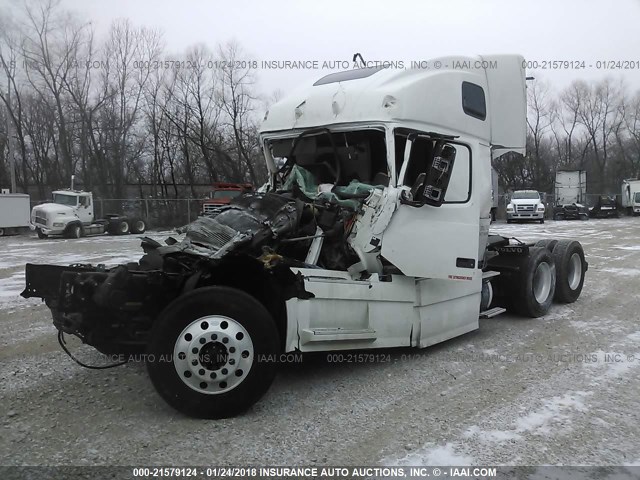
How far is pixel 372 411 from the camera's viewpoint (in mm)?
4051

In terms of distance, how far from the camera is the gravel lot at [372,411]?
339 centimetres

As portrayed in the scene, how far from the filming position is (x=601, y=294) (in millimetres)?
8781

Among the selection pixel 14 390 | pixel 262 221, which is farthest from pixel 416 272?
pixel 14 390

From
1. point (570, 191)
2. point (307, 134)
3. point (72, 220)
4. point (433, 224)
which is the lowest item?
point (72, 220)

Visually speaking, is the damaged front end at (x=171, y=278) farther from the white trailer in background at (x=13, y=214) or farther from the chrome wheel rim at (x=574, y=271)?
the white trailer in background at (x=13, y=214)

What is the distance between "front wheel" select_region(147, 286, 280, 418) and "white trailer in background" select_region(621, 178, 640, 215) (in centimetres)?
4372

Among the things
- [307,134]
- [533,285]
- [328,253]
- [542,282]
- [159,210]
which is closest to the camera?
[328,253]

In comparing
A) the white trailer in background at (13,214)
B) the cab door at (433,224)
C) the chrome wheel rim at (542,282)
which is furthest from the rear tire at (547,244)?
the white trailer in background at (13,214)

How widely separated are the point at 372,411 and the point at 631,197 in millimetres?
43538

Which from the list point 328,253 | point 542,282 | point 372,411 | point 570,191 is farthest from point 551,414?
point 570,191

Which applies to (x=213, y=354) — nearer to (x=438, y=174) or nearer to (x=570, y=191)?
(x=438, y=174)

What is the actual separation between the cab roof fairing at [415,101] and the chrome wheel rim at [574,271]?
9.29 ft

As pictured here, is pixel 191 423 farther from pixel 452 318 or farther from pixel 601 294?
pixel 601 294

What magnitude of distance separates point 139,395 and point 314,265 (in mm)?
1844
